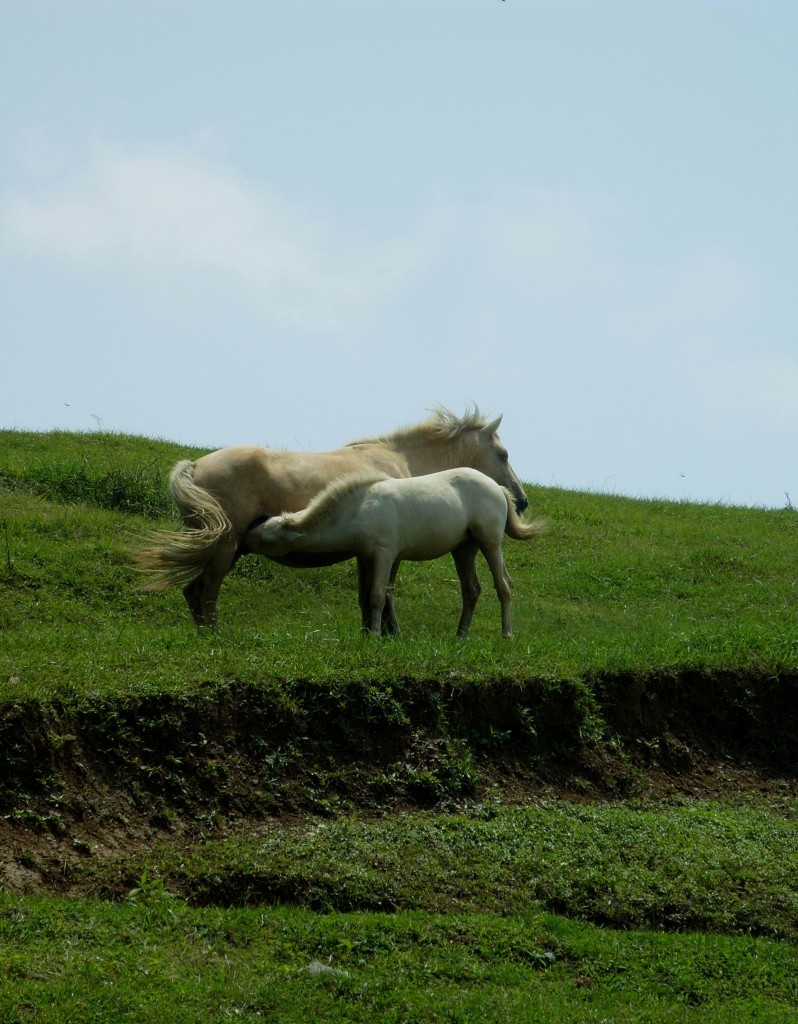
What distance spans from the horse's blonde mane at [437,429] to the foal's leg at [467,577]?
5.45 feet

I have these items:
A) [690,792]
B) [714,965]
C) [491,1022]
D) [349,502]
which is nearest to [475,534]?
[349,502]

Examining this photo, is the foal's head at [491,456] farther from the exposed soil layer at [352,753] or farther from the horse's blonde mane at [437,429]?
the exposed soil layer at [352,753]

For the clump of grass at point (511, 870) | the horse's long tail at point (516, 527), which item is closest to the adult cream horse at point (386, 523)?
the horse's long tail at point (516, 527)

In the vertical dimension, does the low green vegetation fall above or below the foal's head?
below

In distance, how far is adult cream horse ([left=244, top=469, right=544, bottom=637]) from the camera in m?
10.2

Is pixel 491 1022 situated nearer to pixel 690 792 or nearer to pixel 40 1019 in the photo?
pixel 40 1019

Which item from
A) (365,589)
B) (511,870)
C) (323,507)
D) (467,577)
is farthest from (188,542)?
(511,870)

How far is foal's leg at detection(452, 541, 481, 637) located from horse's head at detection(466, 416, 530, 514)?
5.48 ft

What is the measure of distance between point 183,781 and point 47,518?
8.05m

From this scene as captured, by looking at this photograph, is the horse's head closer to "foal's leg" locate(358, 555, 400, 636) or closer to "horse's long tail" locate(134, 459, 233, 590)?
"foal's leg" locate(358, 555, 400, 636)

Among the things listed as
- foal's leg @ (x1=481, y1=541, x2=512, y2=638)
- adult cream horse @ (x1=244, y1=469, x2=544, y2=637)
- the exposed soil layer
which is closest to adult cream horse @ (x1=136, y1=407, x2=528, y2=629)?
adult cream horse @ (x1=244, y1=469, x2=544, y2=637)

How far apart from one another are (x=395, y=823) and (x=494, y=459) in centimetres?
624

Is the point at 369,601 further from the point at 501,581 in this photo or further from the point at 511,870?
the point at 511,870

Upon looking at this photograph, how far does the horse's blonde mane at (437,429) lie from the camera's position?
12.7 meters
